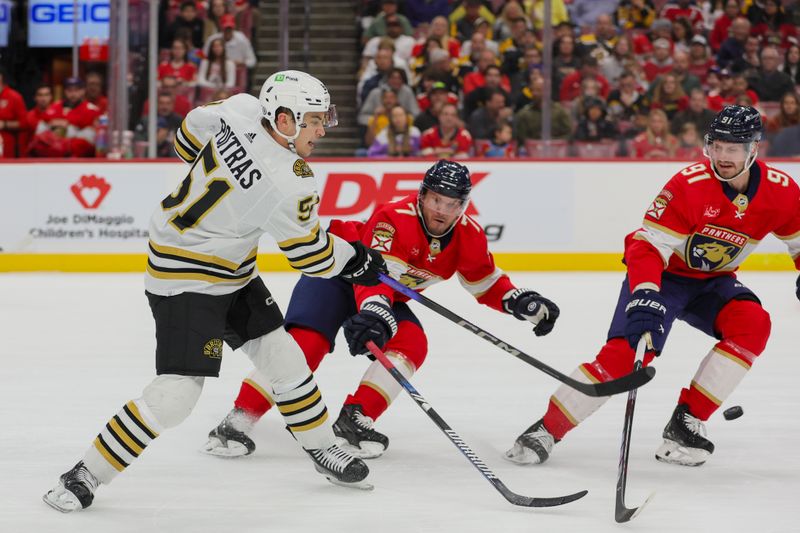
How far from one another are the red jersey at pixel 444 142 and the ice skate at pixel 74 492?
5.37 meters

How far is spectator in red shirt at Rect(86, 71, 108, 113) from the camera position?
822 centimetres

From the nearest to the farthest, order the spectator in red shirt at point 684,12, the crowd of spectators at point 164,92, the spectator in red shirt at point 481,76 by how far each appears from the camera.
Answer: the crowd of spectators at point 164,92 → the spectator in red shirt at point 481,76 → the spectator in red shirt at point 684,12

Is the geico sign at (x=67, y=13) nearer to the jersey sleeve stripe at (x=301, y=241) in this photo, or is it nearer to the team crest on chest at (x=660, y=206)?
the team crest on chest at (x=660, y=206)

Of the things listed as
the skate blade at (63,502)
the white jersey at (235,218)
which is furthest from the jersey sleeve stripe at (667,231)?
the skate blade at (63,502)

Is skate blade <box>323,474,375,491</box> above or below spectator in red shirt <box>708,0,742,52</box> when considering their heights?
below

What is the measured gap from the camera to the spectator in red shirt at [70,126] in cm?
801

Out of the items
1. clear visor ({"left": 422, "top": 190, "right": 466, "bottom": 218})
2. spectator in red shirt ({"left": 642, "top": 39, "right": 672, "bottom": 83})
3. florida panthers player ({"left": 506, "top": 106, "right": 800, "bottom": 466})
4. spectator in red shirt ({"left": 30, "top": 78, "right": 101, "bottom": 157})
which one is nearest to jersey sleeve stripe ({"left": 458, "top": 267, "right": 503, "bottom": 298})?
clear visor ({"left": 422, "top": 190, "right": 466, "bottom": 218})

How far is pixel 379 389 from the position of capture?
134 inches

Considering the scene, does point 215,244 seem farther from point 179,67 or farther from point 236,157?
point 179,67

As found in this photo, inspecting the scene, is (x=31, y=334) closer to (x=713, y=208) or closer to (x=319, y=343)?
(x=319, y=343)

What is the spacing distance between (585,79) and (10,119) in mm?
4256

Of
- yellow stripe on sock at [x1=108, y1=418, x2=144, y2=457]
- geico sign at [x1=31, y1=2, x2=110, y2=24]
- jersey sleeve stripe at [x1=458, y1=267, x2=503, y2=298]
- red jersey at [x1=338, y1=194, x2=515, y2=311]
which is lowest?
yellow stripe on sock at [x1=108, y1=418, x2=144, y2=457]

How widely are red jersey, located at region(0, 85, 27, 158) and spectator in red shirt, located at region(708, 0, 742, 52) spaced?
5182 mm

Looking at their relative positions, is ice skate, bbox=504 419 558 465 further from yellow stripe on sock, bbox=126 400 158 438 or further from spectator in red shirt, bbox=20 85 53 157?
spectator in red shirt, bbox=20 85 53 157
